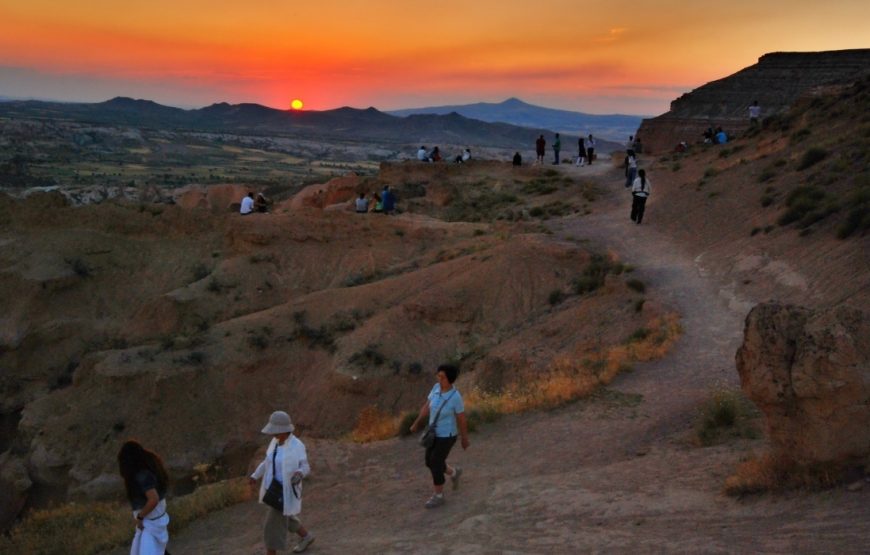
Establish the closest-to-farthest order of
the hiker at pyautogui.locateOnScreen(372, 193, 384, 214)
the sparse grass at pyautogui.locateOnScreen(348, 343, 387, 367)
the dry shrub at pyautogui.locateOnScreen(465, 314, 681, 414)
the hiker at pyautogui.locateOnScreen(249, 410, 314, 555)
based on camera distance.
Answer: the hiker at pyautogui.locateOnScreen(249, 410, 314, 555) → the dry shrub at pyautogui.locateOnScreen(465, 314, 681, 414) → the sparse grass at pyautogui.locateOnScreen(348, 343, 387, 367) → the hiker at pyautogui.locateOnScreen(372, 193, 384, 214)

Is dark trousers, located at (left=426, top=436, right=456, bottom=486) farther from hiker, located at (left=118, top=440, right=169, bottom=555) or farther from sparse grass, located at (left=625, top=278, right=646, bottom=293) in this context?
sparse grass, located at (left=625, top=278, right=646, bottom=293)

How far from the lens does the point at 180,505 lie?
31.5ft

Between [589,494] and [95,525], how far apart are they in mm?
7219

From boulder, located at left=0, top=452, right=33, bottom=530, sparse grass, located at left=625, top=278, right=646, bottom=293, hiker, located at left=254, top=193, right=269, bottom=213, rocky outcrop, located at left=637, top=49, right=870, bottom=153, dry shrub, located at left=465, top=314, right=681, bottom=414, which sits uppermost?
rocky outcrop, located at left=637, top=49, right=870, bottom=153

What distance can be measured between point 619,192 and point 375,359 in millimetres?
15489

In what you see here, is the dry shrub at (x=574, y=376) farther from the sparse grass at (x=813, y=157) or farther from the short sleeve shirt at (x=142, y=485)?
the sparse grass at (x=813, y=157)

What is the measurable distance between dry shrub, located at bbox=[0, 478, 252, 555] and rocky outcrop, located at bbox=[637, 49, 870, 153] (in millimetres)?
39464

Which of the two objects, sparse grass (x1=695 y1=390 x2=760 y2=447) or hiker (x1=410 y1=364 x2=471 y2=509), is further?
sparse grass (x1=695 y1=390 x2=760 y2=447)

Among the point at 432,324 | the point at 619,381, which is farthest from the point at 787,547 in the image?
the point at 432,324

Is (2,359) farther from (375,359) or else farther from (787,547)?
(787,547)

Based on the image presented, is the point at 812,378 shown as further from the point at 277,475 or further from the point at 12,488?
the point at 12,488

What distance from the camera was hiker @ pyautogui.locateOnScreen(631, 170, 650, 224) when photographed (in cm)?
2066

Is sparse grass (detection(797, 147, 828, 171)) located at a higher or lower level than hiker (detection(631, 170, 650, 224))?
higher

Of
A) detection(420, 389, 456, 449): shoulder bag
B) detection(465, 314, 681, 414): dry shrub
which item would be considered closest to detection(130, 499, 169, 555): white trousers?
detection(420, 389, 456, 449): shoulder bag
